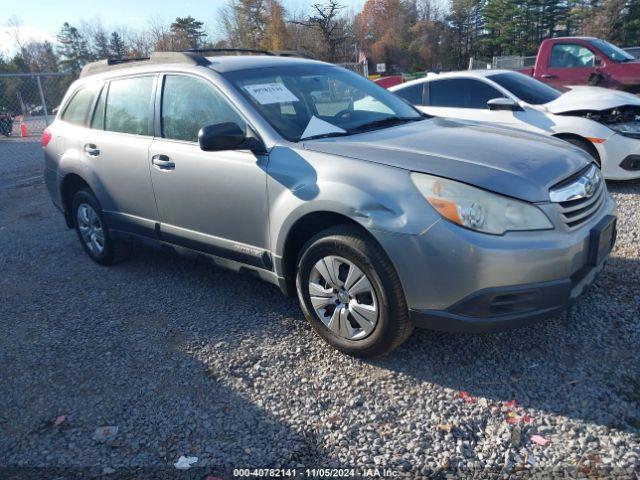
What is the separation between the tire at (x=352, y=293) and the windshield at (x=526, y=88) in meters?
4.77

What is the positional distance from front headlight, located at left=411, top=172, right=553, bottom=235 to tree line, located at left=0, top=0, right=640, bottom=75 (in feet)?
123

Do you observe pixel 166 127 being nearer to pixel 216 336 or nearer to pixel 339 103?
pixel 339 103

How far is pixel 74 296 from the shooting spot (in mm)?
4469

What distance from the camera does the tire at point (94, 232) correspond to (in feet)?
15.9

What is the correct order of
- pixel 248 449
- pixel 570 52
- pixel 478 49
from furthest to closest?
1. pixel 478 49
2. pixel 570 52
3. pixel 248 449

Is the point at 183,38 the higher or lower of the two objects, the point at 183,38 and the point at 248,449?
the higher

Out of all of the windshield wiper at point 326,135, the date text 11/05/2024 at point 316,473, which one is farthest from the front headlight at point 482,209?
the date text 11/05/2024 at point 316,473

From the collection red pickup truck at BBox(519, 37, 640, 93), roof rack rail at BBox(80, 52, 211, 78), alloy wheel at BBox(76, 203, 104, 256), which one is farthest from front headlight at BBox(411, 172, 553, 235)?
red pickup truck at BBox(519, 37, 640, 93)

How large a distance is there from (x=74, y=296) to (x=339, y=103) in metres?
2.73

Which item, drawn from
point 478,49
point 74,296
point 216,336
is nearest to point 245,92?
point 216,336

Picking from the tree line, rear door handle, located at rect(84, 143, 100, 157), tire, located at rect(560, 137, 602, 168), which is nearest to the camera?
rear door handle, located at rect(84, 143, 100, 157)

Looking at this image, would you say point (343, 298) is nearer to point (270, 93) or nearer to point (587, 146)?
point (270, 93)

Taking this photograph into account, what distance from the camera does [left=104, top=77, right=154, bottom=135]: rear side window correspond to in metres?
4.18

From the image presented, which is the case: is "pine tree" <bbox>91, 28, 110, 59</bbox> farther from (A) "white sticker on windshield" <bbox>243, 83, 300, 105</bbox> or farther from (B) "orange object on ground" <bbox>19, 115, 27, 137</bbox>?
(A) "white sticker on windshield" <bbox>243, 83, 300, 105</bbox>
